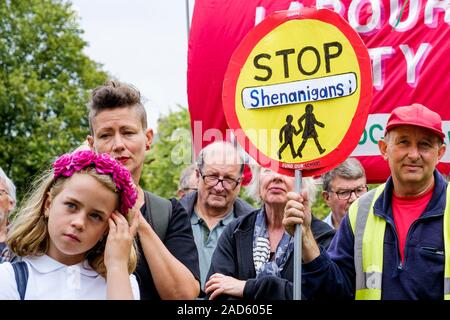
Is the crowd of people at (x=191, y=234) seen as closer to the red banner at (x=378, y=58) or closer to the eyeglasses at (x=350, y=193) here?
the eyeglasses at (x=350, y=193)

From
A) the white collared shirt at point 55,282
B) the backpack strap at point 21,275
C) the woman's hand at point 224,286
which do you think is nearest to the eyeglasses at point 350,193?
the woman's hand at point 224,286

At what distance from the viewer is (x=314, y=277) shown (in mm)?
4102

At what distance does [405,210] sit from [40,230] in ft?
5.79

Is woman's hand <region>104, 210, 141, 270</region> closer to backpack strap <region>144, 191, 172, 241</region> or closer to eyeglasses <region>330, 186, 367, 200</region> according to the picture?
backpack strap <region>144, 191, 172, 241</region>

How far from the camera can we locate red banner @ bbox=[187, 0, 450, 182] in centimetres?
605

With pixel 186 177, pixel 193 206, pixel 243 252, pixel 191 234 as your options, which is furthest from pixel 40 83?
pixel 191 234

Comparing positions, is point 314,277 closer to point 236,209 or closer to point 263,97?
point 263,97

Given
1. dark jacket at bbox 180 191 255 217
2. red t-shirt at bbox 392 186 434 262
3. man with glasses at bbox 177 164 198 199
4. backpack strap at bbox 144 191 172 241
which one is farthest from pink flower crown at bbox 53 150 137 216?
man with glasses at bbox 177 164 198 199

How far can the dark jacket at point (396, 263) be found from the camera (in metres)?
3.91

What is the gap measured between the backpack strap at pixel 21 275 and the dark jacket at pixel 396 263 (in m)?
1.42

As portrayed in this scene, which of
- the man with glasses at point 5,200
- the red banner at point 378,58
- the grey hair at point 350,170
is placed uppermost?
the red banner at point 378,58

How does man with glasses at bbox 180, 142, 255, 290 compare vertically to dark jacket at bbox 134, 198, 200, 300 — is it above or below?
above

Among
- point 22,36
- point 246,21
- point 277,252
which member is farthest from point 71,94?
point 277,252

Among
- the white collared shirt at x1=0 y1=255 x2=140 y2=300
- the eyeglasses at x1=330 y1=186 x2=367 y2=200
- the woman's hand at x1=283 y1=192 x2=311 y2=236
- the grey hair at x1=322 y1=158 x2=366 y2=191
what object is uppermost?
the grey hair at x1=322 y1=158 x2=366 y2=191
